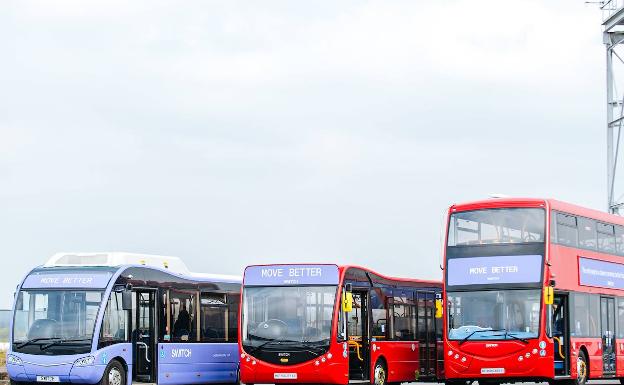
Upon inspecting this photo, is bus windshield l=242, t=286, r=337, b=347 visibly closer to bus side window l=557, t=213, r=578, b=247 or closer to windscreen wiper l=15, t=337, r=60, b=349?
windscreen wiper l=15, t=337, r=60, b=349

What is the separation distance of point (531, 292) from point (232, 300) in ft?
26.9

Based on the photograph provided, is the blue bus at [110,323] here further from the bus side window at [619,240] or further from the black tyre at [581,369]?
the bus side window at [619,240]

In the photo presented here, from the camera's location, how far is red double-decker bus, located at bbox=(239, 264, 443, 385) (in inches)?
945

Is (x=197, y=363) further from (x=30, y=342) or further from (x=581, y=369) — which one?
(x=581, y=369)

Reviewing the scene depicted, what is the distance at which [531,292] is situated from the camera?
24.3 meters

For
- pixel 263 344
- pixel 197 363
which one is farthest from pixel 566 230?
pixel 197 363

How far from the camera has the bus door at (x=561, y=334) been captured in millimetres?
25094

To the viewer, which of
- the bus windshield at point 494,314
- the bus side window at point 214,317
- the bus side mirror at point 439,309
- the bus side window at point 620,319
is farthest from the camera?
the bus side window at point 620,319

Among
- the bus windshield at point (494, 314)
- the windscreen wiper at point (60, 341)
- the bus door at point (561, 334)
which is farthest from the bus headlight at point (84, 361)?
the bus door at point (561, 334)

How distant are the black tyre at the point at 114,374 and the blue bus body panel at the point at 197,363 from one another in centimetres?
158

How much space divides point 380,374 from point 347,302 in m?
2.75

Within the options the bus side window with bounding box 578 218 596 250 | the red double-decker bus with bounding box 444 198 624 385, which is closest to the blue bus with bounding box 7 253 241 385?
the red double-decker bus with bounding box 444 198 624 385

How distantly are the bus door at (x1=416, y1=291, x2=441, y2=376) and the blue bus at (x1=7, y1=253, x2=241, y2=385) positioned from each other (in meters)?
5.09

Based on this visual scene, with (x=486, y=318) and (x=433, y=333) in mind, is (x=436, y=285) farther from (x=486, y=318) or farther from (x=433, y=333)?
(x=486, y=318)
